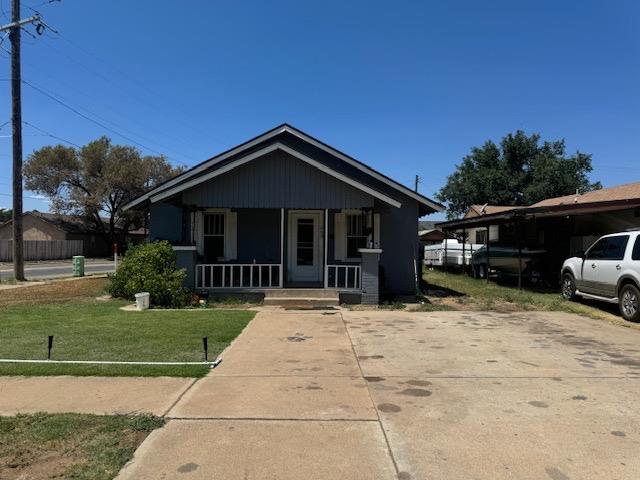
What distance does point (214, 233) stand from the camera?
51.0 feet

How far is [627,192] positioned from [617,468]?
2020 centimetres

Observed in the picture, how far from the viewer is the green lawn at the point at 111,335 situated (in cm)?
643

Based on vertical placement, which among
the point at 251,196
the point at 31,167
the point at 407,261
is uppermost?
the point at 31,167

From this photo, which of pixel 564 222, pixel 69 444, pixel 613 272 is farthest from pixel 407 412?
pixel 564 222

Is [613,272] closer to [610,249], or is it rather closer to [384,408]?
[610,249]

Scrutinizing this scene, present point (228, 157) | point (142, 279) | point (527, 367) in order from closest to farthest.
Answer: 1. point (527, 367)
2. point (142, 279)
3. point (228, 157)

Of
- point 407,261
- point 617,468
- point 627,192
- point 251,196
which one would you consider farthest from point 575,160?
point 617,468

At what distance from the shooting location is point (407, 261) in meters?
15.8

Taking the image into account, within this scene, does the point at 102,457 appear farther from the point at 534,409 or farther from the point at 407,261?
the point at 407,261

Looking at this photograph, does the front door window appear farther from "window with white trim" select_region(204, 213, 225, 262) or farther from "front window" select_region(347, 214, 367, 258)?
"window with white trim" select_region(204, 213, 225, 262)

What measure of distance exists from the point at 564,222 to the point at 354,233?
998 cm

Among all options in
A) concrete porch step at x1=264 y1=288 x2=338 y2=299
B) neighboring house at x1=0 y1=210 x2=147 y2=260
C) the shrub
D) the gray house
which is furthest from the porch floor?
neighboring house at x1=0 y1=210 x2=147 y2=260

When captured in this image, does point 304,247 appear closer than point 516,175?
Yes

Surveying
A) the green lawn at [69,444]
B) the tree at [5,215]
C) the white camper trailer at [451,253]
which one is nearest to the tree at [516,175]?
the white camper trailer at [451,253]
